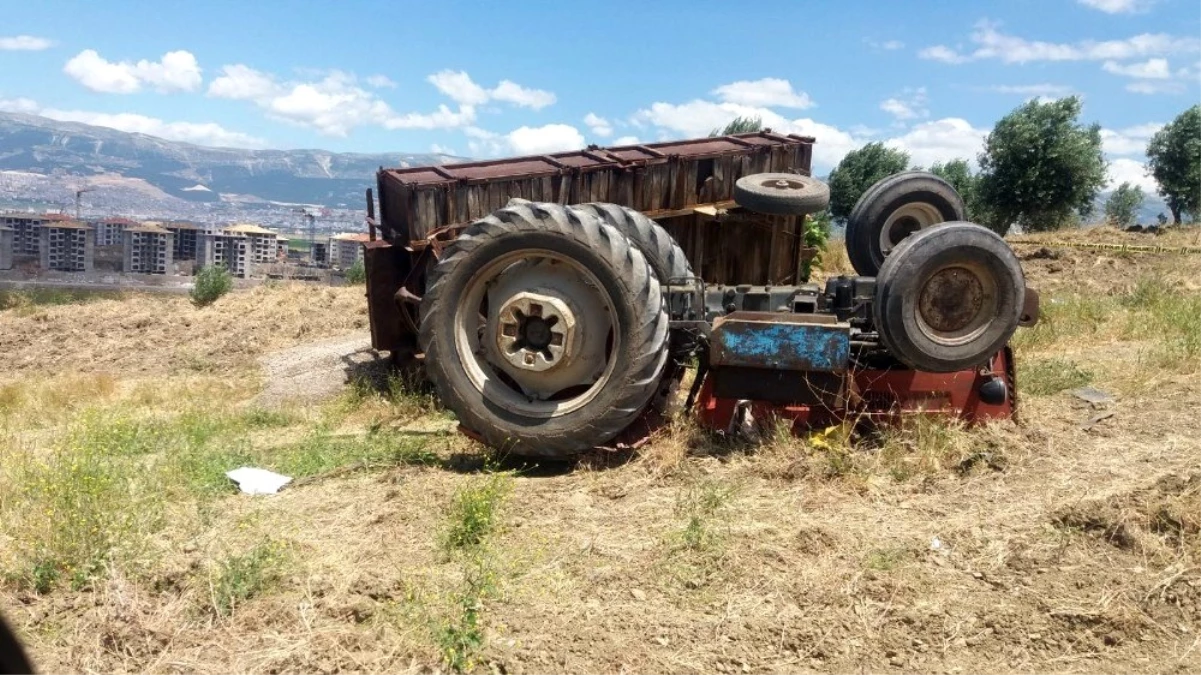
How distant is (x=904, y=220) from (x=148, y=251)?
5398 centimetres

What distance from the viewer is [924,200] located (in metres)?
7.38

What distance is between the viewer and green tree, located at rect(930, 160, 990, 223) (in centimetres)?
3262

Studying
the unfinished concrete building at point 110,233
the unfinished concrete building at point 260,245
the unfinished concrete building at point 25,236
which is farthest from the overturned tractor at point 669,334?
the unfinished concrete building at point 25,236

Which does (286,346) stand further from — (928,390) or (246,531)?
(928,390)

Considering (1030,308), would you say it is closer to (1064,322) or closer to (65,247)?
(1064,322)

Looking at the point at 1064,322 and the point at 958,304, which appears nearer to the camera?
the point at 958,304

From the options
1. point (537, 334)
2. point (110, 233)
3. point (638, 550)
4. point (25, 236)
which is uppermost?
point (110, 233)

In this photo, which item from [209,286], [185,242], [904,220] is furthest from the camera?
[185,242]

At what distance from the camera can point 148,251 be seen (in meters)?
52.2

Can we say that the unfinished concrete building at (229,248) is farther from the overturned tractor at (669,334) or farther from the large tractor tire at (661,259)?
the overturned tractor at (669,334)

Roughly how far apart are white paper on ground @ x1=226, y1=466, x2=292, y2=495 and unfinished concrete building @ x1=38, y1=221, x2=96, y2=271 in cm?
4929

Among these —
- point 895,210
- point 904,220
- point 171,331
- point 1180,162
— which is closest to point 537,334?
point 895,210

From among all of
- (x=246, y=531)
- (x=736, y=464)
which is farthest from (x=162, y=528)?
(x=736, y=464)

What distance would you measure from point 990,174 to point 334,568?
3222 cm
